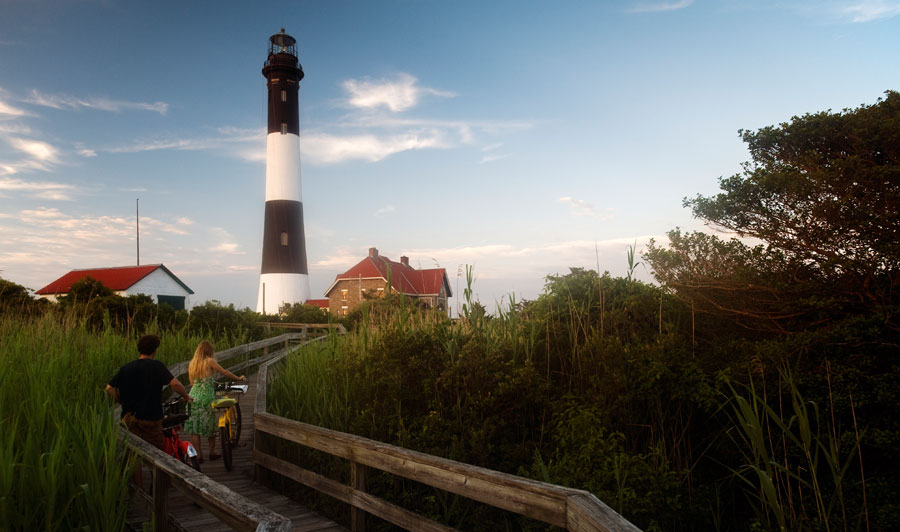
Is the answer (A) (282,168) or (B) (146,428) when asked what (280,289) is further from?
(B) (146,428)

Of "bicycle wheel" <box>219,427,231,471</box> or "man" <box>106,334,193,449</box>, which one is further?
"bicycle wheel" <box>219,427,231,471</box>

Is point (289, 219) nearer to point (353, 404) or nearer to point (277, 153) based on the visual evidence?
point (277, 153)

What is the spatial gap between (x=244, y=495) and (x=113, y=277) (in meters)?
38.0

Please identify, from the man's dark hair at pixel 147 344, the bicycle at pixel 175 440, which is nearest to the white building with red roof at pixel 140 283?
the bicycle at pixel 175 440

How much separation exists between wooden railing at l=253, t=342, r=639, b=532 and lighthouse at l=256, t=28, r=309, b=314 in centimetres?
2831

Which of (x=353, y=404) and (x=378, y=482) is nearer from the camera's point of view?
(x=378, y=482)

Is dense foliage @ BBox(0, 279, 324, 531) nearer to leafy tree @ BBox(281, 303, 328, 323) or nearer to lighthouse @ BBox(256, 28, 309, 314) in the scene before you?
leafy tree @ BBox(281, 303, 328, 323)

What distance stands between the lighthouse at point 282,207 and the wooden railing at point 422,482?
28.3 metres

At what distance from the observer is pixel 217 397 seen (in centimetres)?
761

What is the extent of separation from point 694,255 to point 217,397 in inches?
270

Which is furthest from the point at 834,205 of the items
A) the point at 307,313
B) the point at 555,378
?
the point at 307,313

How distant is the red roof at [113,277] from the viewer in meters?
37.0

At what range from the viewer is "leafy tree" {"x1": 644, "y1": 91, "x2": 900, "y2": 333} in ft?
18.5

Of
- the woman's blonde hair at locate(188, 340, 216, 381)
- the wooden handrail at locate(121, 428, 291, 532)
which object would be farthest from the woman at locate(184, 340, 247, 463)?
the wooden handrail at locate(121, 428, 291, 532)
